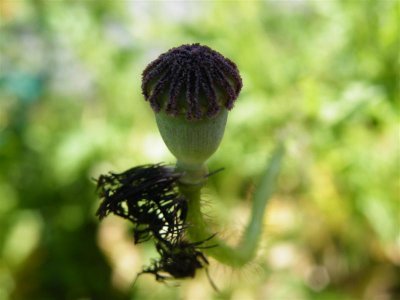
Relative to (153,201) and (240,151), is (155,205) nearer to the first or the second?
(153,201)

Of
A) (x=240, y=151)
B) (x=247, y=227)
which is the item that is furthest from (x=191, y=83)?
(x=240, y=151)

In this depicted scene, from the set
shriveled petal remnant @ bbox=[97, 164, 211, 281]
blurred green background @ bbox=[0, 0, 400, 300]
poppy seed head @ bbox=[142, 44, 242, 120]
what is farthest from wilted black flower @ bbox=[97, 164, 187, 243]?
blurred green background @ bbox=[0, 0, 400, 300]

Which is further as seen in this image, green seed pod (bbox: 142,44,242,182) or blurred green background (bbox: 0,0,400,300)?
blurred green background (bbox: 0,0,400,300)

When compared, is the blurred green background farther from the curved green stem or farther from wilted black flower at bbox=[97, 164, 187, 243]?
wilted black flower at bbox=[97, 164, 187, 243]

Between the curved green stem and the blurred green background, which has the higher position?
the blurred green background

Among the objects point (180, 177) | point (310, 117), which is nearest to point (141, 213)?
point (180, 177)

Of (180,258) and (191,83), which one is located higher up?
(191,83)

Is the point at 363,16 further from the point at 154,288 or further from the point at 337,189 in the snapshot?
the point at 154,288

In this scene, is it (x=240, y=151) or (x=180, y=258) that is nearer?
(x=180, y=258)
